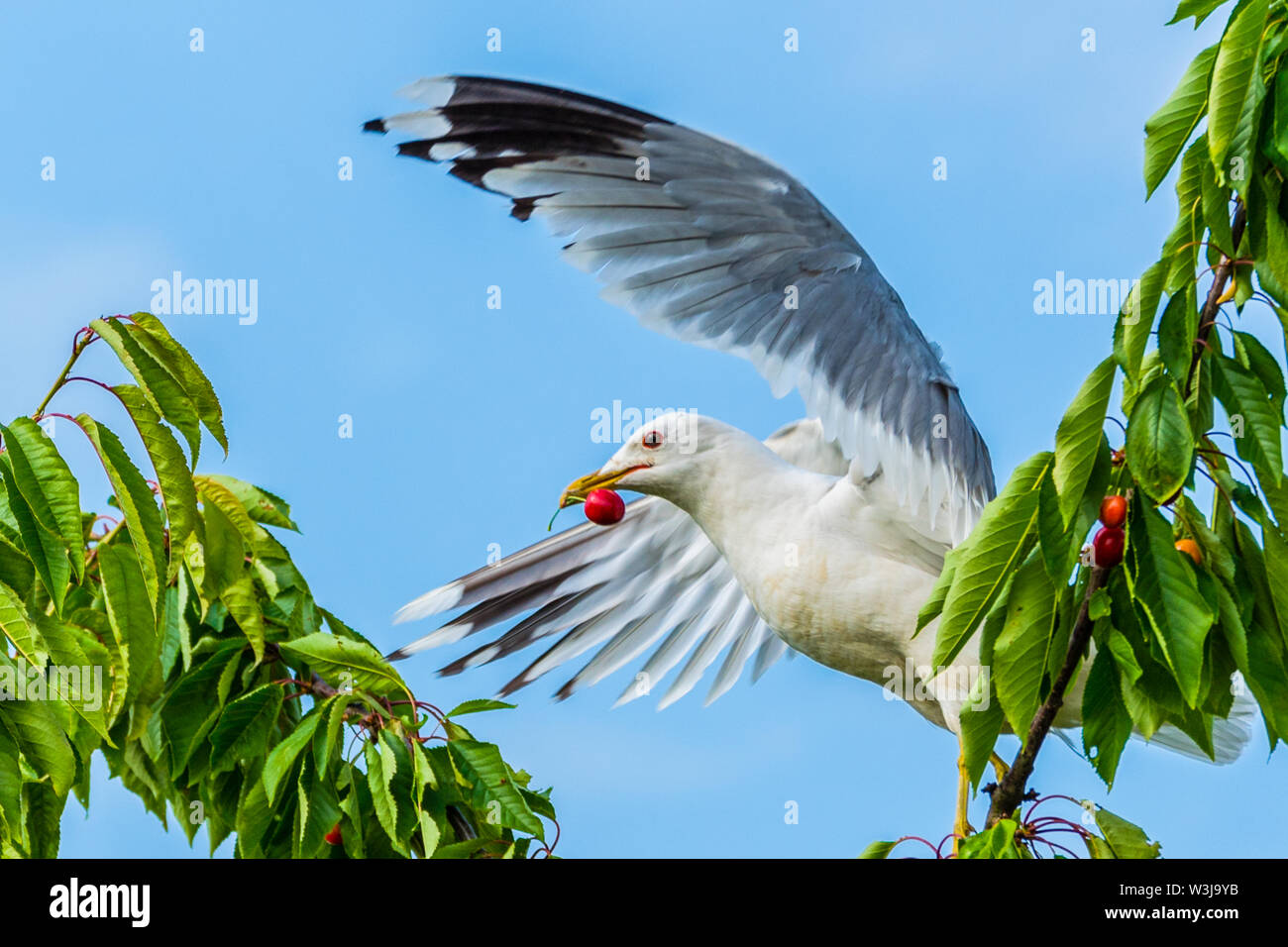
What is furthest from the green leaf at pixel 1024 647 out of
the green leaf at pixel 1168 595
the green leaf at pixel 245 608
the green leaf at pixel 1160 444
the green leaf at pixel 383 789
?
the green leaf at pixel 245 608

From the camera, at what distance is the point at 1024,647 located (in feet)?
8.40

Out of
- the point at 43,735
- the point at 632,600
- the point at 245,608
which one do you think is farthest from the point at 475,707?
the point at 632,600

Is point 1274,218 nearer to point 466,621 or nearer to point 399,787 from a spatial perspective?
point 399,787

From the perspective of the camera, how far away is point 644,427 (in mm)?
4402

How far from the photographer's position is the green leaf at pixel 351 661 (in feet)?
10.1

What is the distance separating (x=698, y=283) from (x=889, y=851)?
170 centimetres

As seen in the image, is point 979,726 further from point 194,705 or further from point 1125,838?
point 194,705

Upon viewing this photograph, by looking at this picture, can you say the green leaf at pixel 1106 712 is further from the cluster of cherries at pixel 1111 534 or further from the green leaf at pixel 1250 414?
the green leaf at pixel 1250 414

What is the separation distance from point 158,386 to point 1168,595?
5.87 ft

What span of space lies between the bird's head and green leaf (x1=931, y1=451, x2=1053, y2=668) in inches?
76.8

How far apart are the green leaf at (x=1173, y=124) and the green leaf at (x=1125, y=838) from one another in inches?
54.0

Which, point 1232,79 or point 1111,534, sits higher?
point 1232,79

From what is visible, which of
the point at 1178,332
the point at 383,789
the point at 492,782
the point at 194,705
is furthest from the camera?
the point at 194,705

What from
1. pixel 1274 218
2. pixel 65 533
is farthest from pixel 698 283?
pixel 65 533
